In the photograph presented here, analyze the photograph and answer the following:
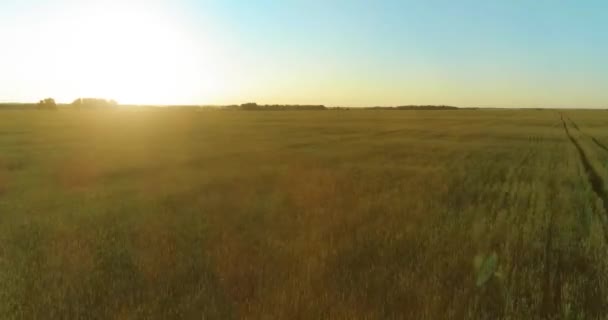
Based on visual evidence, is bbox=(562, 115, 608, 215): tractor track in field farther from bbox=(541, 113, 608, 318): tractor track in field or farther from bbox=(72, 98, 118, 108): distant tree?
bbox=(72, 98, 118, 108): distant tree

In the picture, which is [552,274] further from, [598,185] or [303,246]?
[598,185]

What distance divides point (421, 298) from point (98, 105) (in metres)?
113

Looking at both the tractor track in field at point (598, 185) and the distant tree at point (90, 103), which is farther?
the distant tree at point (90, 103)

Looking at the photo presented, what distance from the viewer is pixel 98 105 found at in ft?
356

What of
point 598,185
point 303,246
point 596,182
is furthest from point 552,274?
point 596,182

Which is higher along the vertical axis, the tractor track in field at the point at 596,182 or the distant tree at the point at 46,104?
the distant tree at the point at 46,104

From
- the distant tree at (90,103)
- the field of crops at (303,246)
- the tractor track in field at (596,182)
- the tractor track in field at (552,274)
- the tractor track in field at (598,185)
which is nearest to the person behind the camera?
the field of crops at (303,246)

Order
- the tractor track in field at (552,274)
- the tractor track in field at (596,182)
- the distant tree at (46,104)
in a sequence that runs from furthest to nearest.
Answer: the distant tree at (46,104)
the tractor track in field at (596,182)
the tractor track in field at (552,274)

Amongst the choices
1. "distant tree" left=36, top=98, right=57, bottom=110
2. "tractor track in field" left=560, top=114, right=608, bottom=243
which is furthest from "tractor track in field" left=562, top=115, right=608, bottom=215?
"distant tree" left=36, top=98, right=57, bottom=110

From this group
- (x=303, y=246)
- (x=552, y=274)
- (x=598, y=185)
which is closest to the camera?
(x=552, y=274)

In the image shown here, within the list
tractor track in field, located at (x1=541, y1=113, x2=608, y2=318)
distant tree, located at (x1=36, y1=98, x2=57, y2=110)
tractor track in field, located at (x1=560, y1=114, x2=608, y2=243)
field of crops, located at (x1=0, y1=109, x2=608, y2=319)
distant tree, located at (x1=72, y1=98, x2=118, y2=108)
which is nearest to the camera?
field of crops, located at (x1=0, y1=109, x2=608, y2=319)

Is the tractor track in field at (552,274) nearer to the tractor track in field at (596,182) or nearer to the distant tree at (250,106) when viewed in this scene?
the tractor track in field at (596,182)

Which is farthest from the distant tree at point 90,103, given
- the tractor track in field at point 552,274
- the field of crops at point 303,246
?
the tractor track in field at point 552,274

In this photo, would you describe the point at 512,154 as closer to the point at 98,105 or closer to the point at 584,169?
the point at 584,169
